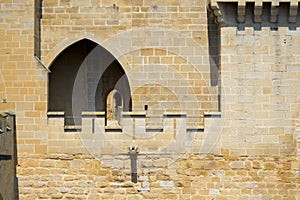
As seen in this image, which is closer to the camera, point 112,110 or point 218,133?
point 218,133

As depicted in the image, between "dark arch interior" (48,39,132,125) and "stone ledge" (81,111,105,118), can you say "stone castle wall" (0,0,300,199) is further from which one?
"dark arch interior" (48,39,132,125)

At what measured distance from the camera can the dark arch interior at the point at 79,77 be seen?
503 inches

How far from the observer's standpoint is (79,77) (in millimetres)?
12727

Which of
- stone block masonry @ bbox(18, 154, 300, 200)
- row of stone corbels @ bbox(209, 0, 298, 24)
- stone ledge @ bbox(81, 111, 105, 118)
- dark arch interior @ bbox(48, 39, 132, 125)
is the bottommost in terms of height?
stone block masonry @ bbox(18, 154, 300, 200)

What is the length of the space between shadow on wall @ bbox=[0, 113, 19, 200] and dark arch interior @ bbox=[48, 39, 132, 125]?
10.5 ft

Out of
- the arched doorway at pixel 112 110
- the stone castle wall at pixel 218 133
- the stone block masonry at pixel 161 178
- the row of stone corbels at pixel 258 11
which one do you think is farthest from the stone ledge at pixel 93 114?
the arched doorway at pixel 112 110

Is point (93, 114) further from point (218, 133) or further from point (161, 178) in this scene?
point (218, 133)

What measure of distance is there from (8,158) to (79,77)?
4104mm

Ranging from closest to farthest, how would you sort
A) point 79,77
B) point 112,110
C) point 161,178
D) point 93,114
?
point 93,114
point 161,178
point 79,77
point 112,110

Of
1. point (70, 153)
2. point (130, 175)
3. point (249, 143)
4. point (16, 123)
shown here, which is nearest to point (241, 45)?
point (249, 143)

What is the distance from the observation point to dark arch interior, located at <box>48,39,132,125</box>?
41.9ft

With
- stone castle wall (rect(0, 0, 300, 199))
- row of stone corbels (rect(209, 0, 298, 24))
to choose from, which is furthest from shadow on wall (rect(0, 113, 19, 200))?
row of stone corbels (rect(209, 0, 298, 24))

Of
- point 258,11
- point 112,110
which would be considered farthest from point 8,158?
point 112,110

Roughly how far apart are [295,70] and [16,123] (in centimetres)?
572
